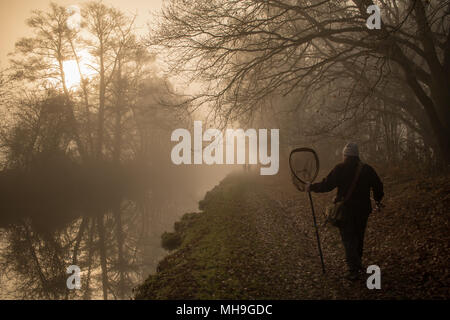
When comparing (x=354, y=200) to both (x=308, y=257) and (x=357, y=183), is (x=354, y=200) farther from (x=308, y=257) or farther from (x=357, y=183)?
(x=308, y=257)

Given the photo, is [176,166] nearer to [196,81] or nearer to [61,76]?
[61,76]

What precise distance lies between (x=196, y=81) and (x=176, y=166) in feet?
136

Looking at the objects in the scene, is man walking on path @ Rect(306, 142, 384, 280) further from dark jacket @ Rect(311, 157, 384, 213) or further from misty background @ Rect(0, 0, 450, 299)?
misty background @ Rect(0, 0, 450, 299)

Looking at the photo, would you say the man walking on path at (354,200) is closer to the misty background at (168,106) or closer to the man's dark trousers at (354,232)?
the man's dark trousers at (354,232)

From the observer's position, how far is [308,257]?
7234 millimetres

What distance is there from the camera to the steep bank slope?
17.8ft

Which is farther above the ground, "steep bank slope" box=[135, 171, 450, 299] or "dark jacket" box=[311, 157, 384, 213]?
"dark jacket" box=[311, 157, 384, 213]

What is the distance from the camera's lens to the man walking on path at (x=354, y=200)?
18.1 feet

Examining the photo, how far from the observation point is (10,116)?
21.3 m

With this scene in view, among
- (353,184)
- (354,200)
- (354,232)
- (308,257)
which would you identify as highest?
(353,184)

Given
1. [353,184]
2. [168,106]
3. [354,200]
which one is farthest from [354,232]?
[168,106]

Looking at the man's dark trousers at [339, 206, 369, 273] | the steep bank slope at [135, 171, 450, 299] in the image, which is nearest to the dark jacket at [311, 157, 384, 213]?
the man's dark trousers at [339, 206, 369, 273]

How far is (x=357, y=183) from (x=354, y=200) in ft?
1.09

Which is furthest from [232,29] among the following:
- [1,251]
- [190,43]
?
[1,251]
